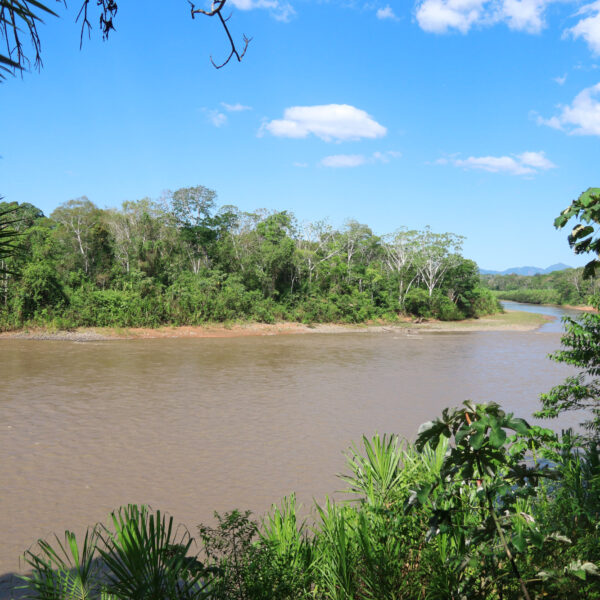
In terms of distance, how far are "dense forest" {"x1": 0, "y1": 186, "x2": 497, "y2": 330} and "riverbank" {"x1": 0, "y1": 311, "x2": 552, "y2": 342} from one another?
56 cm

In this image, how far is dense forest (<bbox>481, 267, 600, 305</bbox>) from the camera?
53.3 m

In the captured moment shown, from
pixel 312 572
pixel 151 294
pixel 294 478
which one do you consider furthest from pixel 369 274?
pixel 312 572

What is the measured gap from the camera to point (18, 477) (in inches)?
238

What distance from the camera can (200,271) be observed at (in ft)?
86.7

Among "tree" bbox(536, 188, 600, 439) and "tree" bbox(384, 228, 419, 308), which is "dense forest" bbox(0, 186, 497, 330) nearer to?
"tree" bbox(384, 228, 419, 308)

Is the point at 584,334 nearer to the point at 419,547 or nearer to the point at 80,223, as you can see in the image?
the point at 419,547

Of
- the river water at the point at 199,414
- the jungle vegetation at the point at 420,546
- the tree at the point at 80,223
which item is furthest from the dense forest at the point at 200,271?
the jungle vegetation at the point at 420,546

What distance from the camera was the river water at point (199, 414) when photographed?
5551 mm

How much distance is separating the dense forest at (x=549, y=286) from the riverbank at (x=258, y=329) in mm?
11266

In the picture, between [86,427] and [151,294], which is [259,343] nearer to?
[151,294]

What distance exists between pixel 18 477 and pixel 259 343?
50.6 feet

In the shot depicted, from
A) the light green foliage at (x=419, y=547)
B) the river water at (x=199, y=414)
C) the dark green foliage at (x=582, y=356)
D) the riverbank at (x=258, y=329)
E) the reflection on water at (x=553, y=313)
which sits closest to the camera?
the light green foliage at (x=419, y=547)

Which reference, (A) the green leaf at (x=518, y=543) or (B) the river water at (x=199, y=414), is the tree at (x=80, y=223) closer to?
(B) the river water at (x=199, y=414)

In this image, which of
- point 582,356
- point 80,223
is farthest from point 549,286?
point 582,356
